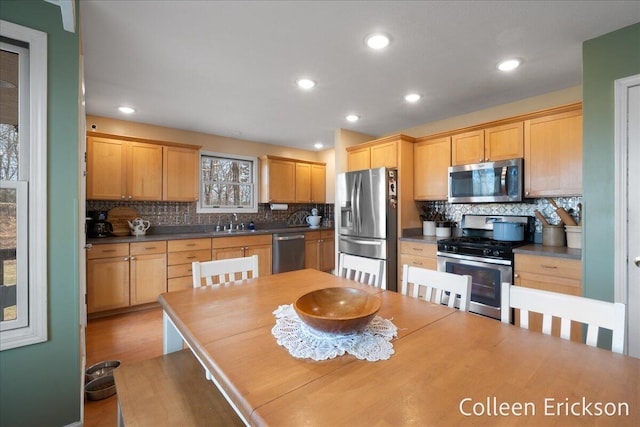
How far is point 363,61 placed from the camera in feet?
7.43

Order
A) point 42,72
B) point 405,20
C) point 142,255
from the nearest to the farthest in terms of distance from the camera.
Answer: point 42,72 → point 405,20 → point 142,255

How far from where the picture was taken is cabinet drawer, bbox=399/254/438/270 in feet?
10.4

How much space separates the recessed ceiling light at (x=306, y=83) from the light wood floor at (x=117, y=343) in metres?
2.63

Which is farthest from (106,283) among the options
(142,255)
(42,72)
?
(42,72)

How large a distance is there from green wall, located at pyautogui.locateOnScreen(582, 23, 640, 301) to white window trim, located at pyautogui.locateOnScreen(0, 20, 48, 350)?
3.26 m

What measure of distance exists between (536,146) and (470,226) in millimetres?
1092

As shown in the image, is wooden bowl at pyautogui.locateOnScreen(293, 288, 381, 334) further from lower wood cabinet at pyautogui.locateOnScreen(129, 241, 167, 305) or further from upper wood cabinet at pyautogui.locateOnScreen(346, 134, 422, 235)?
lower wood cabinet at pyautogui.locateOnScreen(129, 241, 167, 305)

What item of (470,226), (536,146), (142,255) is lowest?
(142,255)

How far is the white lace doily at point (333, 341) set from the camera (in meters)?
0.89

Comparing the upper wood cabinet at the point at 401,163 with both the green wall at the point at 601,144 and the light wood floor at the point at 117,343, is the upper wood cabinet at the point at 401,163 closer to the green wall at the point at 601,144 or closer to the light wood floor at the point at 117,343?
the green wall at the point at 601,144

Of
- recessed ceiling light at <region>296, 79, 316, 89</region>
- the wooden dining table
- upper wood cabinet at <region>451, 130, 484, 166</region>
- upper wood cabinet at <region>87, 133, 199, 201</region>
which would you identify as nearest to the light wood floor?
the wooden dining table

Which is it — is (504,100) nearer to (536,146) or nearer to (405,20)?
(536,146)

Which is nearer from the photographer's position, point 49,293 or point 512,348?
point 512,348

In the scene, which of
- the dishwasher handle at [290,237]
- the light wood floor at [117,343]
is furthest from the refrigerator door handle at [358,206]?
the light wood floor at [117,343]
